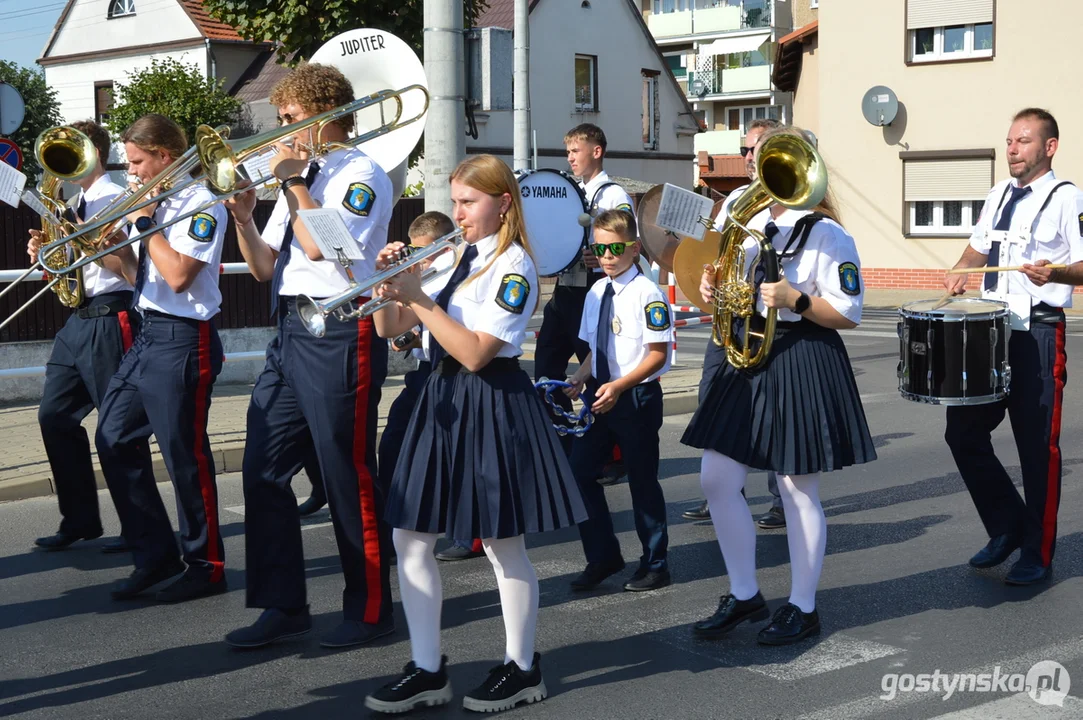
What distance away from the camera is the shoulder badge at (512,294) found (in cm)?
408

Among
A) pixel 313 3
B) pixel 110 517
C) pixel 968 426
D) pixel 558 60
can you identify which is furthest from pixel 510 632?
pixel 558 60

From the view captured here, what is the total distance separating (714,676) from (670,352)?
1.72 metres

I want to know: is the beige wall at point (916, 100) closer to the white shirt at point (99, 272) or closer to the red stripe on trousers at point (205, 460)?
the white shirt at point (99, 272)

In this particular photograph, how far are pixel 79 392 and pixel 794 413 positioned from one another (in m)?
3.35

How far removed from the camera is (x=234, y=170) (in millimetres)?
4785

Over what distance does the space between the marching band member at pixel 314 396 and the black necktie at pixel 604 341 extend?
48.2 inches

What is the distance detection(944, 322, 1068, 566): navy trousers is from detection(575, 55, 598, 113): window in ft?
104

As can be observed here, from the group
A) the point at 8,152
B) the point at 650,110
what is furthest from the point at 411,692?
the point at 650,110

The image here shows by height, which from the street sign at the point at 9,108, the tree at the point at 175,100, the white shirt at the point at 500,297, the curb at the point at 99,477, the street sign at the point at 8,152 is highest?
the tree at the point at 175,100

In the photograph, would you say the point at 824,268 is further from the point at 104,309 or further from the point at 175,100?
the point at 175,100

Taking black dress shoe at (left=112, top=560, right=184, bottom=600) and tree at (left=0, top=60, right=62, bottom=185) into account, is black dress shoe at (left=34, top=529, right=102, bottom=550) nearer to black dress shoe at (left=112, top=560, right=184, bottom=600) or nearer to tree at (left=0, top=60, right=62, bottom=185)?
black dress shoe at (left=112, top=560, right=184, bottom=600)

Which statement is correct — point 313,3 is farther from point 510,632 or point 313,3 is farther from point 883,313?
point 510,632

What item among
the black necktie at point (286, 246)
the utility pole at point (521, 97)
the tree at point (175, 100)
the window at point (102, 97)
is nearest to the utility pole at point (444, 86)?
the black necktie at point (286, 246)

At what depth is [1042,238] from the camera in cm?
572
